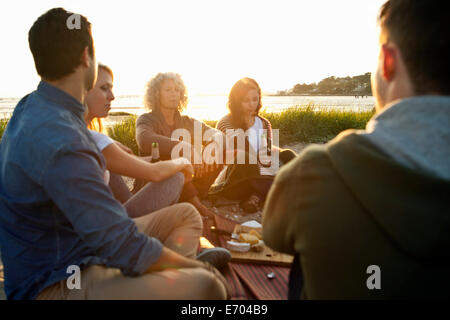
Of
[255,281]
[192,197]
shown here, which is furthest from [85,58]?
[192,197]

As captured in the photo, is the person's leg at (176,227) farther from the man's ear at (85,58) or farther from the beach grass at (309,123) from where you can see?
the beach grass at (309,123)

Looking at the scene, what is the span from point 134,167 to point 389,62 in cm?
196

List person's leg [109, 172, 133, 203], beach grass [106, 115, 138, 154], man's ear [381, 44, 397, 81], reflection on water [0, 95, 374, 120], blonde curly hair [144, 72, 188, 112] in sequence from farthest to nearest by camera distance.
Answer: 1. reflection on water [0, 95, 374, 120]
2. beach grass [106, 115, 138, 154]
3. blonde curly hair [144, 72, 188, 112]
4. person's leg [109, 172, 133, 203]
5. man's ear [381, 44, 397, 81]

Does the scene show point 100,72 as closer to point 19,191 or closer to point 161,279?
point 19,191

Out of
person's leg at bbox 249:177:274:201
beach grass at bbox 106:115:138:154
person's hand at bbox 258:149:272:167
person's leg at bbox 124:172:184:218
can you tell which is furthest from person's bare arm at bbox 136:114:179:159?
beach grass at bbox 106:115:138:154

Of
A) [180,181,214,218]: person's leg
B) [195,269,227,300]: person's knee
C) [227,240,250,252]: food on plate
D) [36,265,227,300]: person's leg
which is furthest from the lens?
[180,181,214,218]: person's leg

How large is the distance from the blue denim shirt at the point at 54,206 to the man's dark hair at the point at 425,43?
123 centimetres

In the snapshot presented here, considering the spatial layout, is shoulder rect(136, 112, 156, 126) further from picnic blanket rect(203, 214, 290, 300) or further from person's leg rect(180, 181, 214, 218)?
picnic blanket rect(203, 214, 290, 300)

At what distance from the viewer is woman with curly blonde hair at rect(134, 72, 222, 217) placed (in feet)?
16.1
